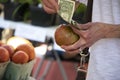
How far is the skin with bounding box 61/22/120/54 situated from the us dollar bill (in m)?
0.04

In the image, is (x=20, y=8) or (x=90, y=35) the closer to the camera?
(x=90, y=35)

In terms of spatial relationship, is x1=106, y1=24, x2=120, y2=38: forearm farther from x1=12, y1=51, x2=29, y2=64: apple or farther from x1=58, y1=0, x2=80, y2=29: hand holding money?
x1=12, y1=51, x2=29, y2=64: apple

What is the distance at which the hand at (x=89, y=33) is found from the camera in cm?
84

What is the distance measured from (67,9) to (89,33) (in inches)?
4.0

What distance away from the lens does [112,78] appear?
2.99 ft

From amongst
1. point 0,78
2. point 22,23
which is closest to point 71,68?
point 22,23

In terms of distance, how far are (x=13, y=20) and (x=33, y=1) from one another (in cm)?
24

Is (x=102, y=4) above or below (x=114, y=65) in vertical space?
above

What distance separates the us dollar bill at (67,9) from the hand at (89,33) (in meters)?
0.04

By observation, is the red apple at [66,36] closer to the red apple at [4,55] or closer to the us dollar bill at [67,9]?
the us dollar bill at [67,9]

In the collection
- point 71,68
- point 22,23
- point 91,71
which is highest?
point 91,71

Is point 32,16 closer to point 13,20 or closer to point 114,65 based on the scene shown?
point 13,20

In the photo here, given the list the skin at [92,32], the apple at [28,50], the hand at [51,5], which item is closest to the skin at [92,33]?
the skin at [92,32]

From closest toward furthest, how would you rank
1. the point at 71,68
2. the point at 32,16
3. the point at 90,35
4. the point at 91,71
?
the point at 90,35 → the point at 91,71 → the point at 32,16 → the point at 71,68
